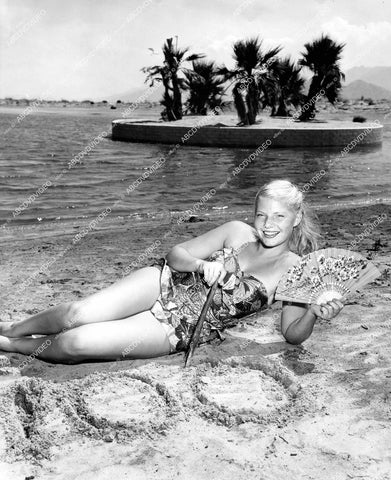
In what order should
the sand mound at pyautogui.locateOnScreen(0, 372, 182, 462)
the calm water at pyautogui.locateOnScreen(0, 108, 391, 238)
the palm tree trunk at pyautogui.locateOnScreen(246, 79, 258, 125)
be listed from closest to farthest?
the sand mound at pyautogui.locateOnScreen(0, 372, 182, 462), the calm water at pyautogui.locateOnScreen(0, 108, 391, 238), the palm tree trunk at pyautogui.locateOnScreen(246, 79, 258, 125)

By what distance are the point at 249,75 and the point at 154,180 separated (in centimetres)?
1786

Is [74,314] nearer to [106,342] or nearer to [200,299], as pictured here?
[106,342]

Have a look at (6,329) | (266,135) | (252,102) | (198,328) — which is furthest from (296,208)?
(252,102)

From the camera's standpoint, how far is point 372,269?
341 cm

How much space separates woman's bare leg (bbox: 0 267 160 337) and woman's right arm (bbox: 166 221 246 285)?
0.54ft

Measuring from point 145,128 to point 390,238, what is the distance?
24.3 metres

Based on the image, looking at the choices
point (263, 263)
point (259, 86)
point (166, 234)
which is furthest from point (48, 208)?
point (259, 86)

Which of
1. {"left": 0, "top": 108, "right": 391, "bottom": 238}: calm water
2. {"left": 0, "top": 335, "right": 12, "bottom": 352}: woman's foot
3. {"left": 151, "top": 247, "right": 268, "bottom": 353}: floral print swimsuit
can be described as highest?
{"left": 151, "top": 247, "right": 268, "bottom": 353}: floral print swimsuit

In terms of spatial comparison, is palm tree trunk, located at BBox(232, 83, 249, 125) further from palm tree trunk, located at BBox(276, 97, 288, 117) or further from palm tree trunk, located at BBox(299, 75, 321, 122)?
palm tree trunk, located at BBox(276, 97, 288, 117)

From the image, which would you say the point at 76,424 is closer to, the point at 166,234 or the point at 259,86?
the point at 166,234

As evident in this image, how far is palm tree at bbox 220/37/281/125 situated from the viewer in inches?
1261

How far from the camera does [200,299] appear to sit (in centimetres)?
367

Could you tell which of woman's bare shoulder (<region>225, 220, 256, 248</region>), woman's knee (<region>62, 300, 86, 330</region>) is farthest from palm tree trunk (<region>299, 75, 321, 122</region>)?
woman's knee (<region>62, 300, 86, 330</region>)

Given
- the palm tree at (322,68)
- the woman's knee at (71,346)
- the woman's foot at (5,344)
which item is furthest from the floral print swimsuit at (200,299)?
the palm tree at (322,68)
